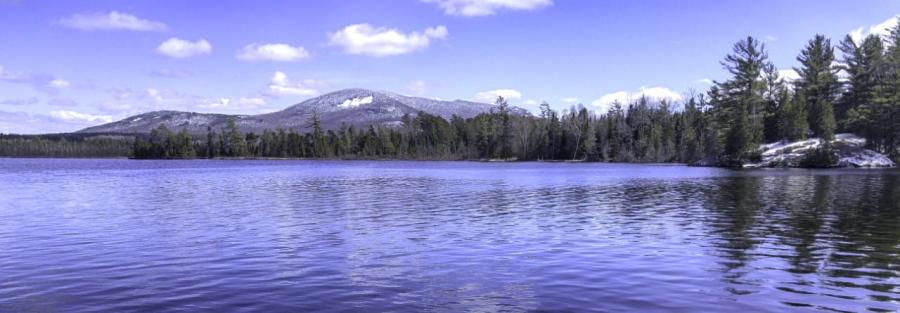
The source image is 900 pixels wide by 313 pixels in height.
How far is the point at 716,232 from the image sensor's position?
27.3 m

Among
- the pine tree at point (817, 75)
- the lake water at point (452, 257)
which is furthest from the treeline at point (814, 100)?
the lake water at point (452, 257)

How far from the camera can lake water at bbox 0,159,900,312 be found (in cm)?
1491

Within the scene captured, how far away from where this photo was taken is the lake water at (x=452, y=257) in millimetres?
14906

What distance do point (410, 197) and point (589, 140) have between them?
15647 centimetres

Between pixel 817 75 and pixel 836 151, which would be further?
pixel 817 75

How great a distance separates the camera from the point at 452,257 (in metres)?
21.1

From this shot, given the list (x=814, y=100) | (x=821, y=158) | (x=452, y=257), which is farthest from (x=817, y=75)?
(x=452, y=257)

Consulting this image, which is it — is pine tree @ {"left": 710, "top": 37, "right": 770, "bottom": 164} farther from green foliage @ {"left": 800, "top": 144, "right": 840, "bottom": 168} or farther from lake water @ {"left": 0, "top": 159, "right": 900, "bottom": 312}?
lake water @ {"left": 0, "top": 159, "right": 900, "bottom": 312}

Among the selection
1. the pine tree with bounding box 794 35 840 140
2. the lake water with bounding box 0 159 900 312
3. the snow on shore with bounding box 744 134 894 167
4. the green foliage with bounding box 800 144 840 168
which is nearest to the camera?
the lake water with bounding box 0 159 900 312

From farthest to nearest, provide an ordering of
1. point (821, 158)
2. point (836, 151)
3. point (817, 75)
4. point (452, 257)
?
1. point (817, 75)
2. point (836, 151)
3. point (821, 158)
4. point (452, 257)

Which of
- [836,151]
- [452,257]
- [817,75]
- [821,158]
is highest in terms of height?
[817,75]

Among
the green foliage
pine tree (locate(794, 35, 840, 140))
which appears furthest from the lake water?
pine tree (locate(794, 35, 840, 140))

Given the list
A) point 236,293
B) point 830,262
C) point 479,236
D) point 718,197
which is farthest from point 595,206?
point 236,293

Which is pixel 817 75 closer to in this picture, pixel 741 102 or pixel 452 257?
pixel 741 102
